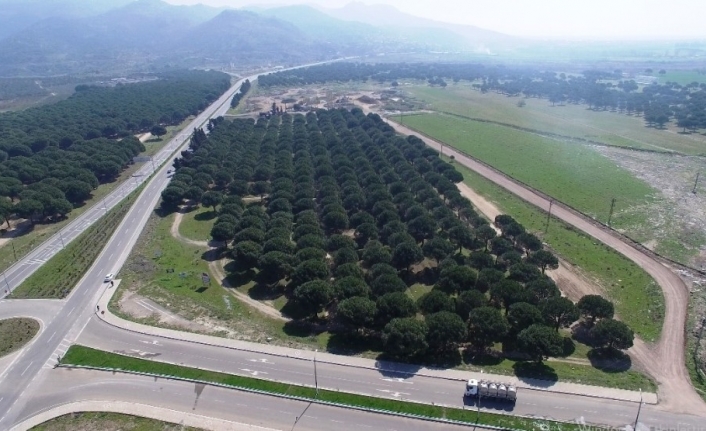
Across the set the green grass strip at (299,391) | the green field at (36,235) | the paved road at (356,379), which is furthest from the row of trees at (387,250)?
the green field at (36,235)

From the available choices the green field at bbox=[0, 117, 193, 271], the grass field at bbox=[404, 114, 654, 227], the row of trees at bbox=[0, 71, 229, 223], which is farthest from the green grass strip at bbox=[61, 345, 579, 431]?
the grass field at bbox=[404, 114, 654, 227]

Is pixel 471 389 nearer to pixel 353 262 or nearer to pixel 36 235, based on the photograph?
pixel 353 262

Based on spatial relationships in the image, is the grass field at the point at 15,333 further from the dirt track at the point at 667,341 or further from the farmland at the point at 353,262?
the dirt track at the point at 667,341

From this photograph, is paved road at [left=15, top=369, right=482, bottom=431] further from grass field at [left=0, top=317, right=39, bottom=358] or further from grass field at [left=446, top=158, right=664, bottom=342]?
grass field at [left=446, top=158, right=664, bottom=342]

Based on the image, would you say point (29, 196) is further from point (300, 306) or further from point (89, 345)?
point (300, 306)

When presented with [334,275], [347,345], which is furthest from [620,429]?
[334,275]
